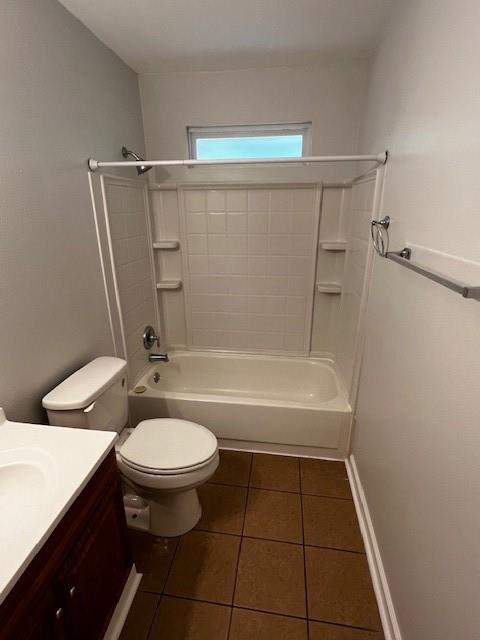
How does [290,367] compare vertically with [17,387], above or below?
below

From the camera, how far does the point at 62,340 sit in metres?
1.40

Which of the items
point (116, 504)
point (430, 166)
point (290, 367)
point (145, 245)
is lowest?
point (290, 367)

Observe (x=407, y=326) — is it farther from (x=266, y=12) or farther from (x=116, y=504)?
(x=266, y=12)

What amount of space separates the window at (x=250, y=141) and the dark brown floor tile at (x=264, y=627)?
236 centimetres

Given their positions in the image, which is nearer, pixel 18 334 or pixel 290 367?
pixel 18 334

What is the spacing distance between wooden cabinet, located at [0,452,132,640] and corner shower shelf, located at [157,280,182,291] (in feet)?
4.96

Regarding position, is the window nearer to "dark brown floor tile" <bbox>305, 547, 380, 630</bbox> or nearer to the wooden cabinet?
the wooden cabinet

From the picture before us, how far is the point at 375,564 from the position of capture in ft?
4.39

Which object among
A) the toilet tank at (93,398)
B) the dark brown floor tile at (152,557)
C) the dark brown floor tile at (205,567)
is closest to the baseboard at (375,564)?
the dark brown floor tile at (205,567)

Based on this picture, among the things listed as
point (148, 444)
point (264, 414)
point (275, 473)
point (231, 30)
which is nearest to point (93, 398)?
point (148, 444)

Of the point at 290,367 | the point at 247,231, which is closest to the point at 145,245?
the point at 247,231

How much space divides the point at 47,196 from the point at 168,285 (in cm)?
116

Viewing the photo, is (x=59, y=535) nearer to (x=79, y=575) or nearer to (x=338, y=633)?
(x=79, y=575)

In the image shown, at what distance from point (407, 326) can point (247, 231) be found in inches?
56.3
